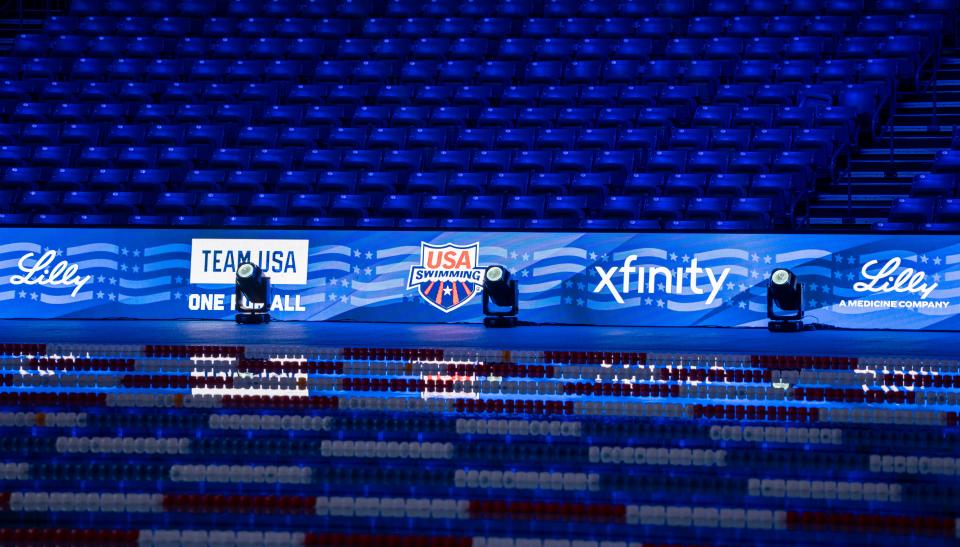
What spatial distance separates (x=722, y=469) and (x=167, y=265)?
760cm

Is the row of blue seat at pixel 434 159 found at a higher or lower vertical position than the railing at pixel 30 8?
lower

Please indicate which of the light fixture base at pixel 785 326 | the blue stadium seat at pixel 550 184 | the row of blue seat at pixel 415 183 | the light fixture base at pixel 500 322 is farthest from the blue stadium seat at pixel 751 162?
the light fixture base at pixel 500 322

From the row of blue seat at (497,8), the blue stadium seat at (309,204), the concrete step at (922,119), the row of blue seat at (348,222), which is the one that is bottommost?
the row of blue seat at (348,222)

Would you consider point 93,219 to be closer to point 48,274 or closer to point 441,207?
point 48,274

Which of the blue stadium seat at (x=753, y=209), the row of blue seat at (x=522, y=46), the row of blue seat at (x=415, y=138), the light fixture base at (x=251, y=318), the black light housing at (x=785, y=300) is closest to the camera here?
the black light housing at (x=785, y=300)

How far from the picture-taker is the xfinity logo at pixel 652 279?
13.0 m

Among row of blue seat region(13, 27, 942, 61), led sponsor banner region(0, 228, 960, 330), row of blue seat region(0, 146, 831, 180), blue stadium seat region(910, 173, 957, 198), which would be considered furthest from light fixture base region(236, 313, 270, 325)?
blue stadium seat region(910, 173, 957, 198)

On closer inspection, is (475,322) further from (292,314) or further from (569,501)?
(569,501)

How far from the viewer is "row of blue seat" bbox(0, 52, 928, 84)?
1734cm

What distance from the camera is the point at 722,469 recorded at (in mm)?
7680

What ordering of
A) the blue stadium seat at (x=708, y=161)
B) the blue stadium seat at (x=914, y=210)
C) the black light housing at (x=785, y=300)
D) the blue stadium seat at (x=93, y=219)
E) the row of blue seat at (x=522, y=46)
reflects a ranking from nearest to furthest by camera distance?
the black light housing at (x=785, y=300), the blue stadium seat at (x=914, y=210), the blue stadium seat at (x=93, y=219), the blue stadium seat at (x=708, y=161), the row of blue seat at (x=522, y=46)

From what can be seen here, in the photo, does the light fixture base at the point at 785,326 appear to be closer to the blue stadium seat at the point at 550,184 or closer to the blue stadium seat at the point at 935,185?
the blue stadium seat at the point at 935,185

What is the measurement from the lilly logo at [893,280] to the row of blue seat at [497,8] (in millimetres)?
6985

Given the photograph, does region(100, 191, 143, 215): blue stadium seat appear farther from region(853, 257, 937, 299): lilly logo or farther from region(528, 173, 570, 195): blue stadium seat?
region(853, 257, 937, 299): lilly logo
